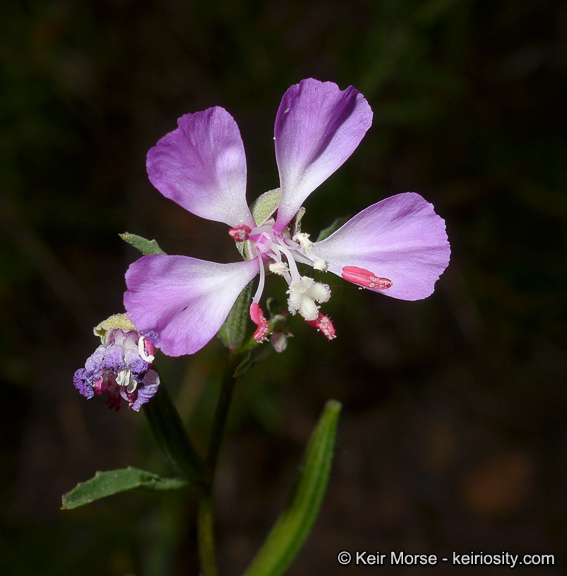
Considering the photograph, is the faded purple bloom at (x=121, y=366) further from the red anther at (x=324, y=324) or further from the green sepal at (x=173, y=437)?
the red anther at (x=324, y=324)

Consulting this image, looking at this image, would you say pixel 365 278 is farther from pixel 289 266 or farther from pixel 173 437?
pixel 173 437

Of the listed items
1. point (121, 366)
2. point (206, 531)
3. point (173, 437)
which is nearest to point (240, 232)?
point (121, 366)

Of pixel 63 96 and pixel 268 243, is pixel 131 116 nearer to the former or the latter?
pixel 63 96

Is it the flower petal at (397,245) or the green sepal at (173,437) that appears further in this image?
the green sepal at (173,437)

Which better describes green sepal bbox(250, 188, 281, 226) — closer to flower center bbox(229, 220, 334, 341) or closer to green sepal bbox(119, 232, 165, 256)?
flower center bbox(229, 220, 334, 341)

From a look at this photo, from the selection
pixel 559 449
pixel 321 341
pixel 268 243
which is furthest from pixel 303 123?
pixel 559 449

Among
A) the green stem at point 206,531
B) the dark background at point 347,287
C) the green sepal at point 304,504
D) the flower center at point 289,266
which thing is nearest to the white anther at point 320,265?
the flower center at point 289,266
